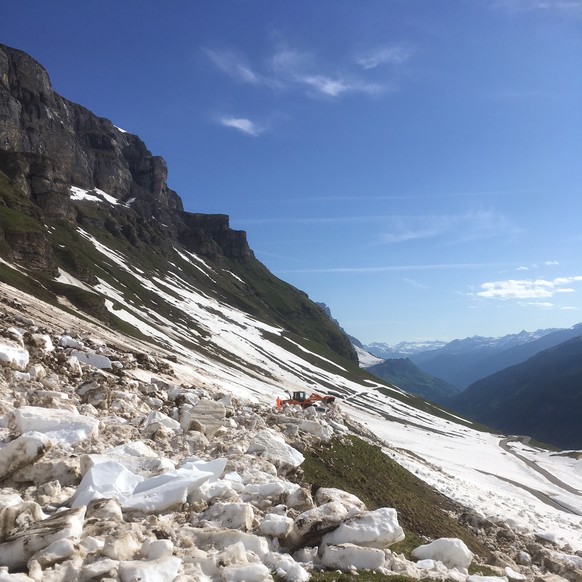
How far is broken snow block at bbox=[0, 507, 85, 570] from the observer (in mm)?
7543

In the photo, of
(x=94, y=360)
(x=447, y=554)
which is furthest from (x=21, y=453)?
(x=94, y=360)

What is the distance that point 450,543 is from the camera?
11.5 metres

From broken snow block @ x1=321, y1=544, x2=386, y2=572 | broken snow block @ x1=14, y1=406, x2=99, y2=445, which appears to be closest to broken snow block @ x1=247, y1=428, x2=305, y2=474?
broken snow block @ x1=14, y1=406, x2=99, y2=445

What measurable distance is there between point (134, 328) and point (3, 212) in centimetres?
4019

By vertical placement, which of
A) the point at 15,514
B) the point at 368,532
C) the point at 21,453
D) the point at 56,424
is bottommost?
the point at 15,514

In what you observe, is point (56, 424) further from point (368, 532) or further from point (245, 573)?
point (368, 532)

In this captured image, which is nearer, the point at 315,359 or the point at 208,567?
the point at 208,567

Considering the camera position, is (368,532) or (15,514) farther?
(368,532)

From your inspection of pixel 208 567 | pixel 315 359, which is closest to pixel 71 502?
pixel 208 567

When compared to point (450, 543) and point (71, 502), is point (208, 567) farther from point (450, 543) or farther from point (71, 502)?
point (450, 543)

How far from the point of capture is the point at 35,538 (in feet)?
25.2

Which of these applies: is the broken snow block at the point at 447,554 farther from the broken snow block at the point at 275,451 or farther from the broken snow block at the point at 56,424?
the broken snow block at the point at 56,424

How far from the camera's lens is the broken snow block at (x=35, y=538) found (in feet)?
24.7

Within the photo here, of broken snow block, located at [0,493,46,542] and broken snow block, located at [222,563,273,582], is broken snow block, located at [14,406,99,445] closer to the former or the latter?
broken snow block, located at [0,493,46,542]
